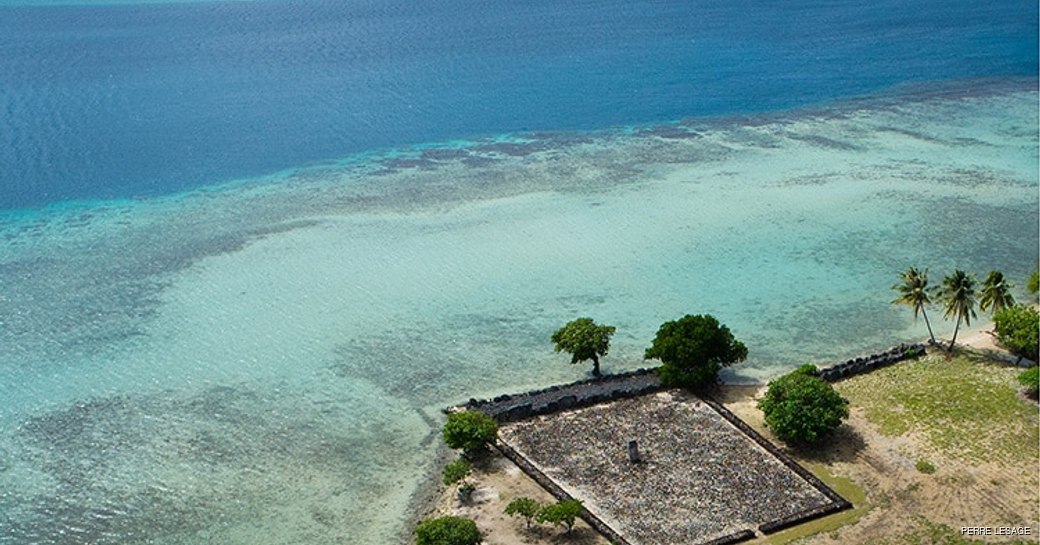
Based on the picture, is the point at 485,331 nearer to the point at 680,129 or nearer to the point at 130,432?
the point at 130,432

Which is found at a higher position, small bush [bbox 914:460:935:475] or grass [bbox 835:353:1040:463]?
grass [bbox 835:353:1040:463]

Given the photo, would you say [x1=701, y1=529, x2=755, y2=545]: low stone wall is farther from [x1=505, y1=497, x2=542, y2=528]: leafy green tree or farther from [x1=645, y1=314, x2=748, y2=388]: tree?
[x1=645, y1=314, x2=748, y2=388]: tree

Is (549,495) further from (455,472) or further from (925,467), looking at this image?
(925,467)

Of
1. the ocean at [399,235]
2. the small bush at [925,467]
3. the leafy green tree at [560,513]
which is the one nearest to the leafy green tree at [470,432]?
the ocean at [399,235]

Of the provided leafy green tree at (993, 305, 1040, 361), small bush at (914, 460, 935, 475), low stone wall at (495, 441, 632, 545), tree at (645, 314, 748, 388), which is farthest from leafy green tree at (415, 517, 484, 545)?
leafy green tree at (993, 305, 1040, 361)

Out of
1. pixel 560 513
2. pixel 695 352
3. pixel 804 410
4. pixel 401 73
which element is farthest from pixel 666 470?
pixel 401 73

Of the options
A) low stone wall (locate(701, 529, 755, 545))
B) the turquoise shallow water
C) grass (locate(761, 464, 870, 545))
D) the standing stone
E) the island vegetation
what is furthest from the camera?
the turquoise shallow water
